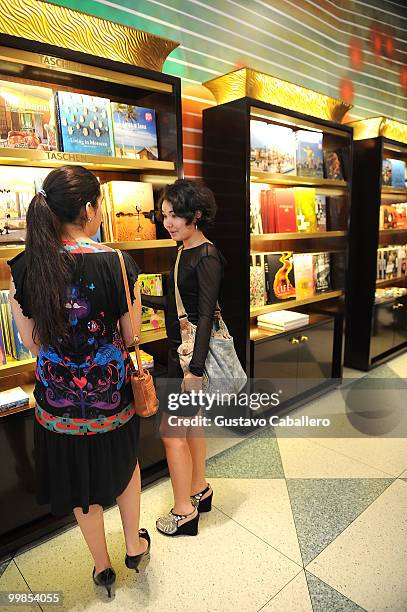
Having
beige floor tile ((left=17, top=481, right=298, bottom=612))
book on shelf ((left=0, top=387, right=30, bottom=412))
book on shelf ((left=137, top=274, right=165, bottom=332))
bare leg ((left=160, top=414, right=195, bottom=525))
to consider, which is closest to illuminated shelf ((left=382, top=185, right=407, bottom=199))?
book on shelf ((left=137, top=274, right=165, bottom=332))

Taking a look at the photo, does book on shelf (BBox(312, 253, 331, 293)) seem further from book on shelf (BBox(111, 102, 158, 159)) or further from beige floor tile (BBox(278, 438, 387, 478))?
book on shelf (BBox(111, 102, 158, 159))

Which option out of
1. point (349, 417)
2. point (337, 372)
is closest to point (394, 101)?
point (337, 372)

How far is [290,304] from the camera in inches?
125

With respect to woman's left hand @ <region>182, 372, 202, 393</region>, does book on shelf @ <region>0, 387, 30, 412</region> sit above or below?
below

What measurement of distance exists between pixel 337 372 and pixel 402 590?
2151 mm

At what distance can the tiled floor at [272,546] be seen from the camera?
1636mm

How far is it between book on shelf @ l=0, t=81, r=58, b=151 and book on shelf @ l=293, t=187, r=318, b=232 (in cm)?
184

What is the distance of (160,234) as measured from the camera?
2400mm

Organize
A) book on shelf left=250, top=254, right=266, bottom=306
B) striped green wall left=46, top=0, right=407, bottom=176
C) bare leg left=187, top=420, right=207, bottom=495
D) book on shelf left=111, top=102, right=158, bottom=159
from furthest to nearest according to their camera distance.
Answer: book on shelf left=250, top=254, right=266, bottom=306 → striped green wall left=46, top=0, right=407, bottom=176 → book on shelf left=111, top=102, right=158, bottom=159 → bare leg left=187, top=420, right=207, bottom=495

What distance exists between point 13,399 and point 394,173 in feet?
13.1

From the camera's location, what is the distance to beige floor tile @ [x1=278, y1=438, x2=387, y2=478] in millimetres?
2459

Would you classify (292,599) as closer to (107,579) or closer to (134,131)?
(107,579)

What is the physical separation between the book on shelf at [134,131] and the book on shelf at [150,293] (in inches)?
25.6

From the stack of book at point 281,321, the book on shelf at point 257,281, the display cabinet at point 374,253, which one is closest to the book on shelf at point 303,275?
the stack of book at point 281,321
